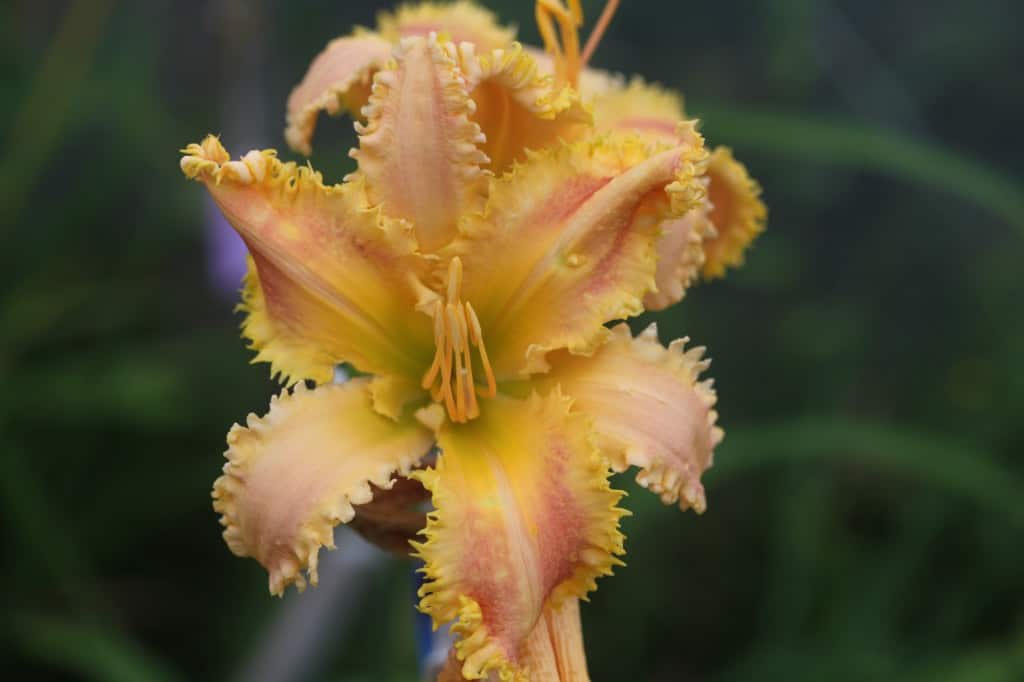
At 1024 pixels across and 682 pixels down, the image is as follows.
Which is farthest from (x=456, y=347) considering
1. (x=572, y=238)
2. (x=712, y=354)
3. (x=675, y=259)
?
(x=712, y=354)

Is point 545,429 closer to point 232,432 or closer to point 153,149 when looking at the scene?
point 232,432

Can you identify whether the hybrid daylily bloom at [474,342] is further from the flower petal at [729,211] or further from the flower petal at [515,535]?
the flower petal at [729,211]

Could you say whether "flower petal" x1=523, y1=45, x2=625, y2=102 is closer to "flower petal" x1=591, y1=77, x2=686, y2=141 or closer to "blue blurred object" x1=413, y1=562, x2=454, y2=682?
"flower petal" x1=591, y1=77, x2=686, y2=141

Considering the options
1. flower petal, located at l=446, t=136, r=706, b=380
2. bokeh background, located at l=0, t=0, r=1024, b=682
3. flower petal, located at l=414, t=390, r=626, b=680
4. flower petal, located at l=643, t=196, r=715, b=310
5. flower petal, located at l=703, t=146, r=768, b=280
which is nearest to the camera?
flower petal, located at l=414, t=390, r=626, b=680

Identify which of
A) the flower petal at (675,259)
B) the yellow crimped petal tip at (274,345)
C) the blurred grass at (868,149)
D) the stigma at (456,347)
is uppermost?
the blurred grass at (868,149)

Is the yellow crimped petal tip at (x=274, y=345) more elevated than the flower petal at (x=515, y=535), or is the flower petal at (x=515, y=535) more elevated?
the yellow crimped petal tip at (x=274, y=345)

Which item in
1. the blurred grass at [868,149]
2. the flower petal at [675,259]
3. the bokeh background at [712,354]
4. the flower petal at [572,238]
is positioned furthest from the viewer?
the bokeh background at [712,354]

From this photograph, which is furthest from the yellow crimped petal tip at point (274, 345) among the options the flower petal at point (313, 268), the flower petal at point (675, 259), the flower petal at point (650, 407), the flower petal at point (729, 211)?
the flower petal at point (729, 211)

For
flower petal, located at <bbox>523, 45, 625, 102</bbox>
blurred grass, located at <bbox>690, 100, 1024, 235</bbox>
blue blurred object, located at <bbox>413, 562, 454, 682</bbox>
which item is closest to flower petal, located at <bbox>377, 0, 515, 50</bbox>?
flower petal, located at <bbox>523, 45, 625, 102</bbox>
